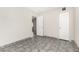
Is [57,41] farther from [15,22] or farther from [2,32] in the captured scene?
[2,32]

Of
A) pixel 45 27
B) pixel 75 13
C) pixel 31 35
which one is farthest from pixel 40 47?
pixel 75 13

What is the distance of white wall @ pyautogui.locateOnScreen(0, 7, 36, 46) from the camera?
2465mm

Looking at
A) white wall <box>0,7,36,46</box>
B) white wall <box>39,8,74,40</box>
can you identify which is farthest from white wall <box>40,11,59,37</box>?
white wall <box>0,7,36,46</box>

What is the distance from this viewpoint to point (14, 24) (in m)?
2.76

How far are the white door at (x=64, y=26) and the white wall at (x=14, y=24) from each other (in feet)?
3.97

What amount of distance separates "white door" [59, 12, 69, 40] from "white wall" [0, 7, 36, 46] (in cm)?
121

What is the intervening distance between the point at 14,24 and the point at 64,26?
2027 millimetres

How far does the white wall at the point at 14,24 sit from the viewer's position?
2.46 meters

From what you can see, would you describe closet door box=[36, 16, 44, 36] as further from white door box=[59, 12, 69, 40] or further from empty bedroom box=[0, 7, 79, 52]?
white door box=[59, 12, 69, 40]

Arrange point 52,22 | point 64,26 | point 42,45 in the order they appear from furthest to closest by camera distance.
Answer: point 64,26
point 52,22
point 42,45

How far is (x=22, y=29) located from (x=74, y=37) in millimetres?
2195

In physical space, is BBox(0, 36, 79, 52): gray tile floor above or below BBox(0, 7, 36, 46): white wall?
below

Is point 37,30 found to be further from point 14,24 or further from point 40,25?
point 14,24

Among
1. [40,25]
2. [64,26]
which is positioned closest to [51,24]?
[40,25]
